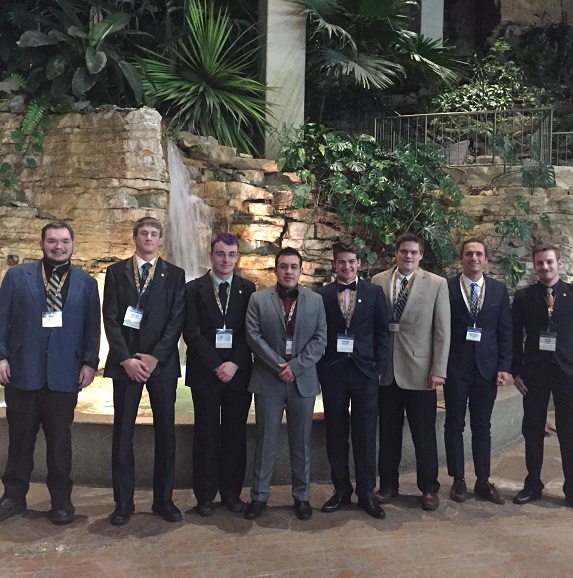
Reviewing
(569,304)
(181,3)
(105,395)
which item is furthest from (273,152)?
(569,304)

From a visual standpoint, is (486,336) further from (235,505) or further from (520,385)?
(235,505)

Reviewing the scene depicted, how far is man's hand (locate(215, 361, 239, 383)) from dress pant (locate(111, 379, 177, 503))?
262 mm

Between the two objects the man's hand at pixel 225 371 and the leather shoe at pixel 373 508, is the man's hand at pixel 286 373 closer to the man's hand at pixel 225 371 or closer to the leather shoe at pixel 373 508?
the man's hand at pixel 225 371

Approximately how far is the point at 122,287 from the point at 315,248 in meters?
5.34

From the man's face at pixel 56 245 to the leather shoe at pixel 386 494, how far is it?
2251 millimetres

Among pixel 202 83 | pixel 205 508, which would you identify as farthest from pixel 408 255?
pixel 202 83

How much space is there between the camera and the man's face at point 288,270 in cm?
359

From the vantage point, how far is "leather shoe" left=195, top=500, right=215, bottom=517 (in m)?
3.56

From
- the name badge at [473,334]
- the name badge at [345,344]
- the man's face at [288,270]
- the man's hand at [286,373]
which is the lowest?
the man's hand at [286,373]

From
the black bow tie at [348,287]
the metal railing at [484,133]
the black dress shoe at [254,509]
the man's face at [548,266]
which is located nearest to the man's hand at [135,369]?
the black dress shoe at [254,509]

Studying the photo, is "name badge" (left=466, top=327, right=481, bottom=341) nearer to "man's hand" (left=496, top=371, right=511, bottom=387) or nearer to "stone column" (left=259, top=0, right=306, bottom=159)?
"man's hand" (left=496, top=371, right=511, bottom=387)

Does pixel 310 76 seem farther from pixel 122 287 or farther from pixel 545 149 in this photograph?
pixel 122 287

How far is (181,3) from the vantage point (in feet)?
28.2

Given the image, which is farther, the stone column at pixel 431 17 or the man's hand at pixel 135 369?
the stone column at pixel 431 17
